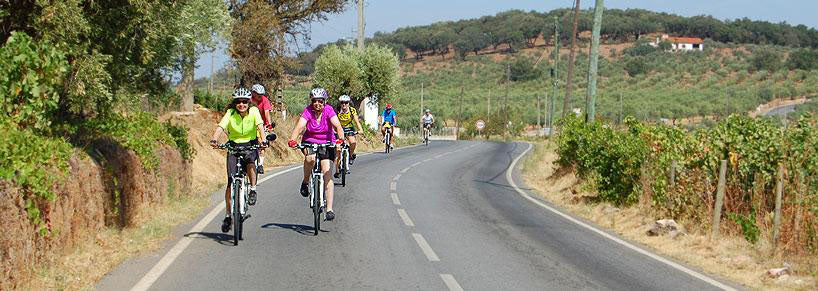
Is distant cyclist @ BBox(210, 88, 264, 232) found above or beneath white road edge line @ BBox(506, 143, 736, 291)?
→ above

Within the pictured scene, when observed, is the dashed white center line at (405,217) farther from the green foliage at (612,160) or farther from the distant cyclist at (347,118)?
the green foliage at (612,160)

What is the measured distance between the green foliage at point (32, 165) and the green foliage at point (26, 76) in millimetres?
220

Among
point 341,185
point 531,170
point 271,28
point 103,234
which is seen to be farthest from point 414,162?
point 103,234

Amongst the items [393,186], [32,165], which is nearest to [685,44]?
[393,186]

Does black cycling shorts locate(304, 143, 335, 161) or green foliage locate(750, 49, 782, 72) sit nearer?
black cycling shorts locate(304, 143, 335, 161)

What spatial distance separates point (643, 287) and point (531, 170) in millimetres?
21580

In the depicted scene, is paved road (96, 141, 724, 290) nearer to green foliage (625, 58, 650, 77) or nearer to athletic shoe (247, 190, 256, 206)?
athletic shoe (247, 190, 256, 206)

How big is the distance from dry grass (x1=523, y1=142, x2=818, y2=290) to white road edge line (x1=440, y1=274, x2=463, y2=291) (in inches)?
146

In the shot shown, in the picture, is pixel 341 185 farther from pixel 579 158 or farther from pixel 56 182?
pixel 56 182

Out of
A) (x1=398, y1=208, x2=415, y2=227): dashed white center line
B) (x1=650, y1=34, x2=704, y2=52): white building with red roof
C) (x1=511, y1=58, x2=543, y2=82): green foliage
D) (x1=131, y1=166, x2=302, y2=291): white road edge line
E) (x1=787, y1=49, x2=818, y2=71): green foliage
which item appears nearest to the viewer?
(x1=131, y1=166, x2=302, y2=291): white road edge line

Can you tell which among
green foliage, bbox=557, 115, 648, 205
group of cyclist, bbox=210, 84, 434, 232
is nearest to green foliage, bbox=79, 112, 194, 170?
group of cyclist, bbox=210, 84, 434, 232

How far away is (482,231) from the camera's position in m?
13.5

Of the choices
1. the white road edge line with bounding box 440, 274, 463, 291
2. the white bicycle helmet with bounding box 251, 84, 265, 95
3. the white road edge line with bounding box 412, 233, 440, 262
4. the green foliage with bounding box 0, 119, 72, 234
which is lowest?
the white road edge line with bounding box 412, 233, 440, 262

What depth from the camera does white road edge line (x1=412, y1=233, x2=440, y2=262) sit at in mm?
10609
